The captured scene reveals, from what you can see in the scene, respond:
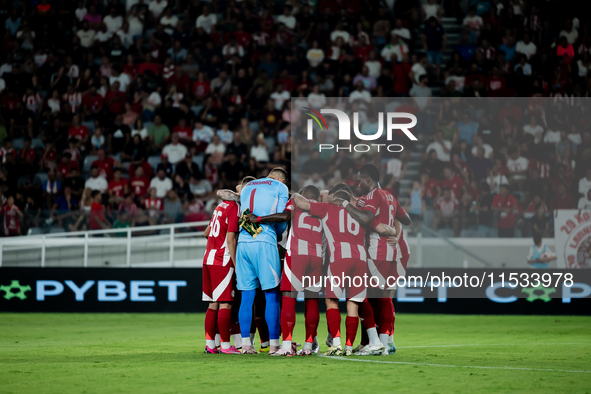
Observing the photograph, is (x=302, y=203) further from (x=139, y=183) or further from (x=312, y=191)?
(x=139, y=183)

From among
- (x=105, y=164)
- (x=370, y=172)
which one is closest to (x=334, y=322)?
(x=370, y=172)

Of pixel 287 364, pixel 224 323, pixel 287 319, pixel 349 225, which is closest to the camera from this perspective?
pixel 287 364

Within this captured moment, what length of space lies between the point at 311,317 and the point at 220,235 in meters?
1.29

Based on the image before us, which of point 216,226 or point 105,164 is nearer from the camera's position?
point 216,226

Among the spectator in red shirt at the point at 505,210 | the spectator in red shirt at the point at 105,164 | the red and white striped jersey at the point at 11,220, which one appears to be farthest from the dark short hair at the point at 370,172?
the spectator in red shirt at the point at 105,164

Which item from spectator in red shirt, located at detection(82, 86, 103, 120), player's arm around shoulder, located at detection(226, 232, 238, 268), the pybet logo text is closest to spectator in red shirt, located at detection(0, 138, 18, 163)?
spectator in red shirt, located at detection(82, 86, 103, 120)

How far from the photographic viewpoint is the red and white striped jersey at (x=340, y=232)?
7766 millimetres

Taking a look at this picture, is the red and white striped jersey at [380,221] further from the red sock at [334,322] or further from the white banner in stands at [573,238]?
the white banner in stands at [573,238]

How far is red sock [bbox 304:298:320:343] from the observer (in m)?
7.68

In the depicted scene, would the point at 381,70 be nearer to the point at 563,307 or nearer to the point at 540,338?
the point at 563,307

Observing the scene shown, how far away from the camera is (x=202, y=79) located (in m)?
18.9

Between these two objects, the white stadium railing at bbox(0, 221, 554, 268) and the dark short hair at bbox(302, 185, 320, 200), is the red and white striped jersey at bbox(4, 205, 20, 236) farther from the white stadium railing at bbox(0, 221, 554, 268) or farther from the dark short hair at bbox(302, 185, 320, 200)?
the dark short hair at bbox(302, 185, 320, 200)

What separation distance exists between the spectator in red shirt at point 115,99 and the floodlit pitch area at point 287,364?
25.7 feet

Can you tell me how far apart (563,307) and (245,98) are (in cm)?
872
